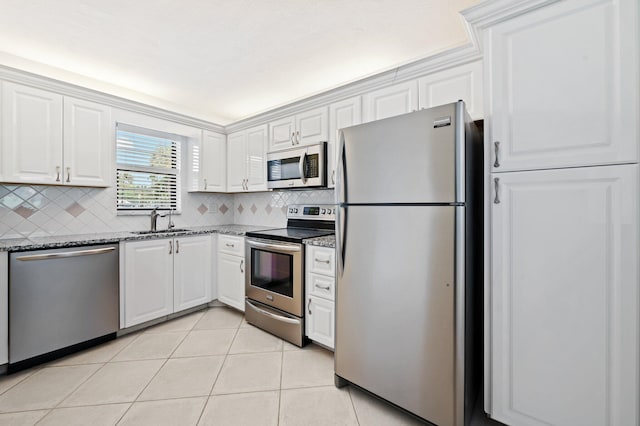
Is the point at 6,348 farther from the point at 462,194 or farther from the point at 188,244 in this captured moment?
the point at 462,194

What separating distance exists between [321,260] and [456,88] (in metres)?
1.55

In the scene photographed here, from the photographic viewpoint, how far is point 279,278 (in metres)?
2.51

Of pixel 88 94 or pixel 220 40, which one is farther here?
pixel 88 94

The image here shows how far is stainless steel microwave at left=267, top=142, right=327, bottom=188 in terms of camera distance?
2629 millimetres

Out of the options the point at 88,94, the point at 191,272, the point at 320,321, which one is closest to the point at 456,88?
the point at 320,321

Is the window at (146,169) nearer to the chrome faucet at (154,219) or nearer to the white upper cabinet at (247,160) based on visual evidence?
the chrome faucet at (154,219)

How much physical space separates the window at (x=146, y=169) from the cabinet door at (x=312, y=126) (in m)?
1.73

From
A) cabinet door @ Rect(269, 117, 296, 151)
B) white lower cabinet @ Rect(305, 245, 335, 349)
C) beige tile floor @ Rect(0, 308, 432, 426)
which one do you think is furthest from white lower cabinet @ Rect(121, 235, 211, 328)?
white lower cabinet @ Rect(305, 245, 335, 349)

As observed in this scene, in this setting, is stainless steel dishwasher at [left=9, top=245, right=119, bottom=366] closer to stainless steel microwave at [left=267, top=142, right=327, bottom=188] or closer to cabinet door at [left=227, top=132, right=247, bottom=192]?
cabinet door at [left=227, top=132, right=247, bottom=192]

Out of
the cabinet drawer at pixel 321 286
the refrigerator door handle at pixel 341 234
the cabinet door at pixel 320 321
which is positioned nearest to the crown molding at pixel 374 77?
the refrigerator door handle at pixel 341 234

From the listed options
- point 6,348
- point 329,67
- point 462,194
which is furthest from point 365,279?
point 6,348

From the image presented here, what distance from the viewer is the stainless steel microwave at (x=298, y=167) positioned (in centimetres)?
263

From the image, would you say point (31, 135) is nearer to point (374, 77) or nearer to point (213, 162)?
point (213, 162)

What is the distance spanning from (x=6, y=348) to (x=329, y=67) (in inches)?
127
